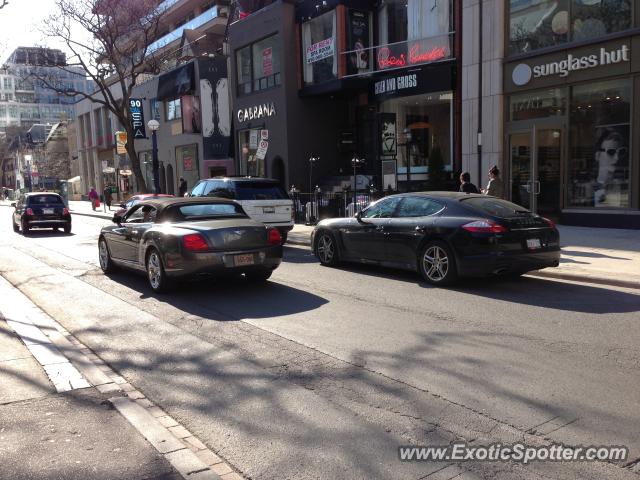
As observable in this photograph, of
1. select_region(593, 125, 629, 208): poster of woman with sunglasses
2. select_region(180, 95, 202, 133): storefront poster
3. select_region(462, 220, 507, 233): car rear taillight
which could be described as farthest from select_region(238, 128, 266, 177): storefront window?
select_region(462, 220, 507, 233): car rear taillight

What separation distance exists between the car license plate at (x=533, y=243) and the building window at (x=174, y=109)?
102 feet

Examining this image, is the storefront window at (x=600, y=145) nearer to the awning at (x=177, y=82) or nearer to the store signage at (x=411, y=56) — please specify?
the store signage at (x=411, y=56)

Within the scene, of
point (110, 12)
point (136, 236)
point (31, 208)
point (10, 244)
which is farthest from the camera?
point (110, 12)

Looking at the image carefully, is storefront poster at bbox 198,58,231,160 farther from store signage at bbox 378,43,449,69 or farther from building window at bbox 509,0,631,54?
building window at bbox 509,0,631,54

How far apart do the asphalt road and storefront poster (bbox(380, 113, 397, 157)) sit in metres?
13.3

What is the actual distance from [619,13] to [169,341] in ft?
46.8

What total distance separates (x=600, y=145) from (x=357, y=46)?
1137 centimetres

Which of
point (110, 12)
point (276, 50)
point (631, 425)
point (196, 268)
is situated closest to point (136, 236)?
point (196, 268)

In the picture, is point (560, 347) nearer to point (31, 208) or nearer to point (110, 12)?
point (31, 208)

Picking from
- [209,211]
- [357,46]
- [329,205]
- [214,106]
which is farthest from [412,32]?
[209,211]

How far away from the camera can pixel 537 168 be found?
1662cm

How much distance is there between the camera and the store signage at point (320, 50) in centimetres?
2344

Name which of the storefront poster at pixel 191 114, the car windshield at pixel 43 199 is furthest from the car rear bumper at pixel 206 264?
the storefront poster at pixel 191 114

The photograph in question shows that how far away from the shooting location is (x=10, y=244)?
57.0 feet
